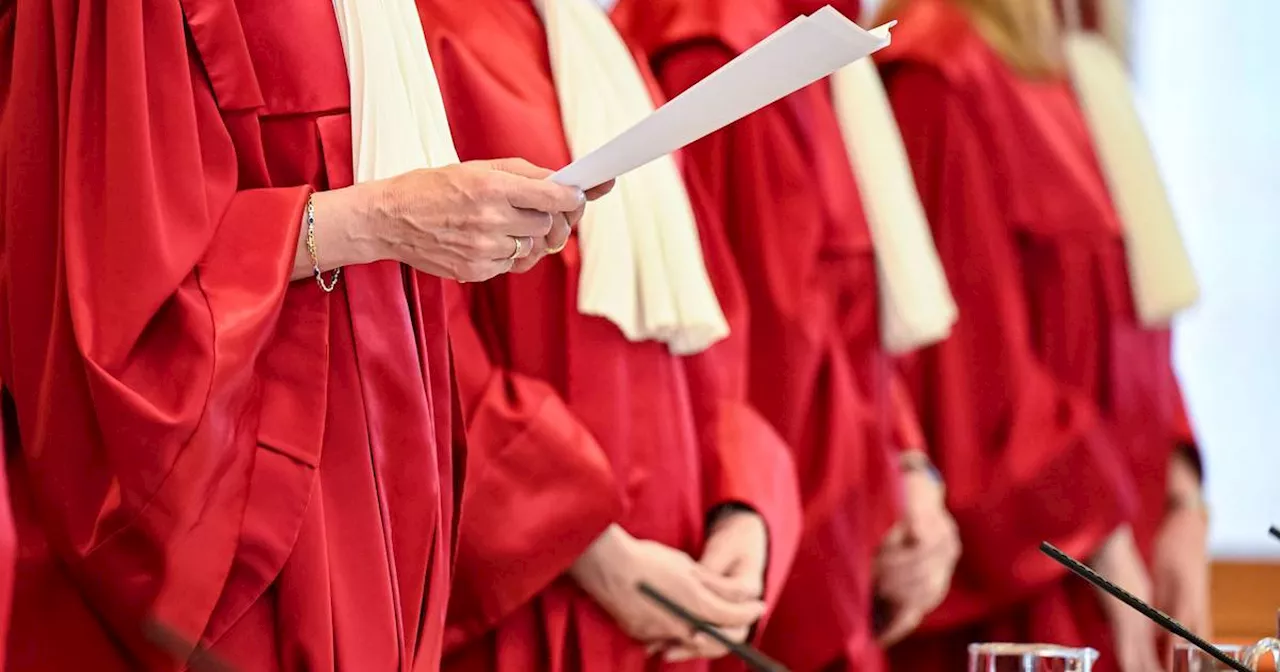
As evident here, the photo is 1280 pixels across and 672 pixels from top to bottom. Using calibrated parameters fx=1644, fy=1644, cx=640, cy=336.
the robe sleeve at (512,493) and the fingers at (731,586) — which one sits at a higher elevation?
the robe sleeve at (512,493)

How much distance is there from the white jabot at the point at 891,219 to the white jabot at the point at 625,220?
1.67 ft

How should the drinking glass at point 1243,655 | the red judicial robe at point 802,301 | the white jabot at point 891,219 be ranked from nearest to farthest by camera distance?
the drinking glass at point 1243,655 → the red judicial robe at point 802,301 → the white jabot at point 891,219

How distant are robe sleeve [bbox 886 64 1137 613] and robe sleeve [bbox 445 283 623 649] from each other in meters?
1.02

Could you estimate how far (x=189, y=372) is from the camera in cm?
128

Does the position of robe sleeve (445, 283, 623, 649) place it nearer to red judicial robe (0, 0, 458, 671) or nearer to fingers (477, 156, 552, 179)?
red judicial robe (0, 0, 458, 671)

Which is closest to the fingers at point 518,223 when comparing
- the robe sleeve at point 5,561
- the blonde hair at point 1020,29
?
the robe sleeve at point 5,561

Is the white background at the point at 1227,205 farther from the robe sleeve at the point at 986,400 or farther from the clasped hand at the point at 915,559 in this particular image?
the clasped hand at the point at 915,559

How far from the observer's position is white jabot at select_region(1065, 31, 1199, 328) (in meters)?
2.79

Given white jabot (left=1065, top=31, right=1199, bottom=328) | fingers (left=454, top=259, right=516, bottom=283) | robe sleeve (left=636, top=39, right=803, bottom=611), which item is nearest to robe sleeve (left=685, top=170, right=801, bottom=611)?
robe sleeve (left=636, top=39, right=803, bottom=611)

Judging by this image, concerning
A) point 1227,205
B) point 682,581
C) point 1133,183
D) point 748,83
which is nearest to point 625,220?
point 682,581

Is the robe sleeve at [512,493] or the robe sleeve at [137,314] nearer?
the robe sleeve at [137,314]

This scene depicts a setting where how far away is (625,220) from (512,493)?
0.36 metres

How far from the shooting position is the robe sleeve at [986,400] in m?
2.55

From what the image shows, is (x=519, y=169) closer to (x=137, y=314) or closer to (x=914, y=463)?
(x=137, y=314)
